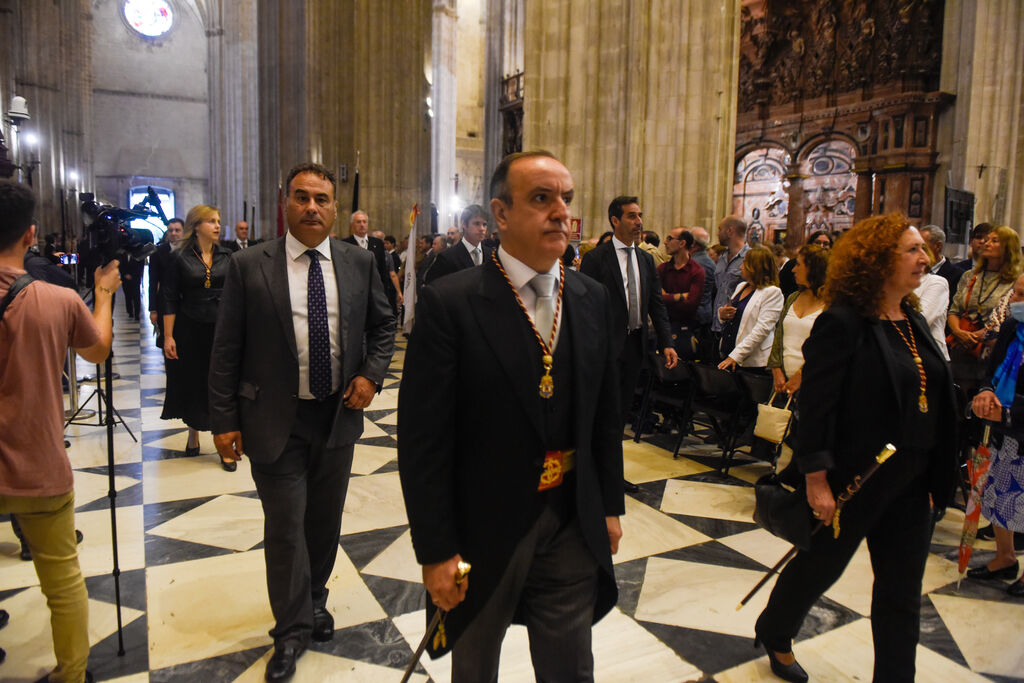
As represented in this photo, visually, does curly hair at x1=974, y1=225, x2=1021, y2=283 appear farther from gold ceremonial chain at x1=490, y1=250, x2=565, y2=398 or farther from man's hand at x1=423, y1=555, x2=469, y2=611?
man's hand at x1=423, y1=555, x2=469, y2=611

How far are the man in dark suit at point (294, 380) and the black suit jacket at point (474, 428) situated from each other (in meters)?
1.11

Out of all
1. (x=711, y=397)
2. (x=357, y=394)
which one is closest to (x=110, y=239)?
(x=357, y=394)

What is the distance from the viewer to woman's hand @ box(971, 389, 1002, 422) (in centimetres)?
304

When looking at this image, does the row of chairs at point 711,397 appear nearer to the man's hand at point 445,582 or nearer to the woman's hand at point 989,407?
the woman's hand at point 989,407

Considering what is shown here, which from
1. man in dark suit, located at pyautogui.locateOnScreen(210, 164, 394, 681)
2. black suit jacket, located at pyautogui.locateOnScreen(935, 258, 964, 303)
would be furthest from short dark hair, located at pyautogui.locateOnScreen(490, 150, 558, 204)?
black suit jacket, located at pyautogui.locateOnScreen(935, 258, 964, 303)

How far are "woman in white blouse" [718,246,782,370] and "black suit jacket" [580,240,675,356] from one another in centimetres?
79

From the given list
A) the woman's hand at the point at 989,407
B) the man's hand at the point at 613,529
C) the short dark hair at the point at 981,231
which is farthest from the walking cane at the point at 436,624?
the short dark hair at the point at 981,231

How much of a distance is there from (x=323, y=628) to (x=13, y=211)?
1833 mm

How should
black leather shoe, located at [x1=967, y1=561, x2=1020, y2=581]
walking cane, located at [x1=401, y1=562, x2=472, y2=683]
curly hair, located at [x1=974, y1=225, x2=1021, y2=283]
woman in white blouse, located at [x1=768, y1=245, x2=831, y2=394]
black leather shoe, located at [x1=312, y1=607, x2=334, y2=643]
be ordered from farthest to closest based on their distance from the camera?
curly hair, located at [x1=974, y1=225, x2=1021, y2=283], woman in white blouse, located at [x1=768, y1=245, x2=831, y2=394], black leather shoe, located at [x1=967, y1=561, x2=1020, y2=581], black leather shoe, located at [x1=312, y1=607, x2=334, y2=643], walking cane, located at [x1=401, y1=562, x2=472, y2=683]

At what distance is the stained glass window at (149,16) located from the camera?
3522cm

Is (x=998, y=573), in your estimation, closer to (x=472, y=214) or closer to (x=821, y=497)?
(x=821, y=497)

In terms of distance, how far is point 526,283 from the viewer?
1.69m

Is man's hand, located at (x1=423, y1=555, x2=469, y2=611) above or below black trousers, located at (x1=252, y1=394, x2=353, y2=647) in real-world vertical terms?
above

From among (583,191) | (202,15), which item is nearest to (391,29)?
(583,191)
